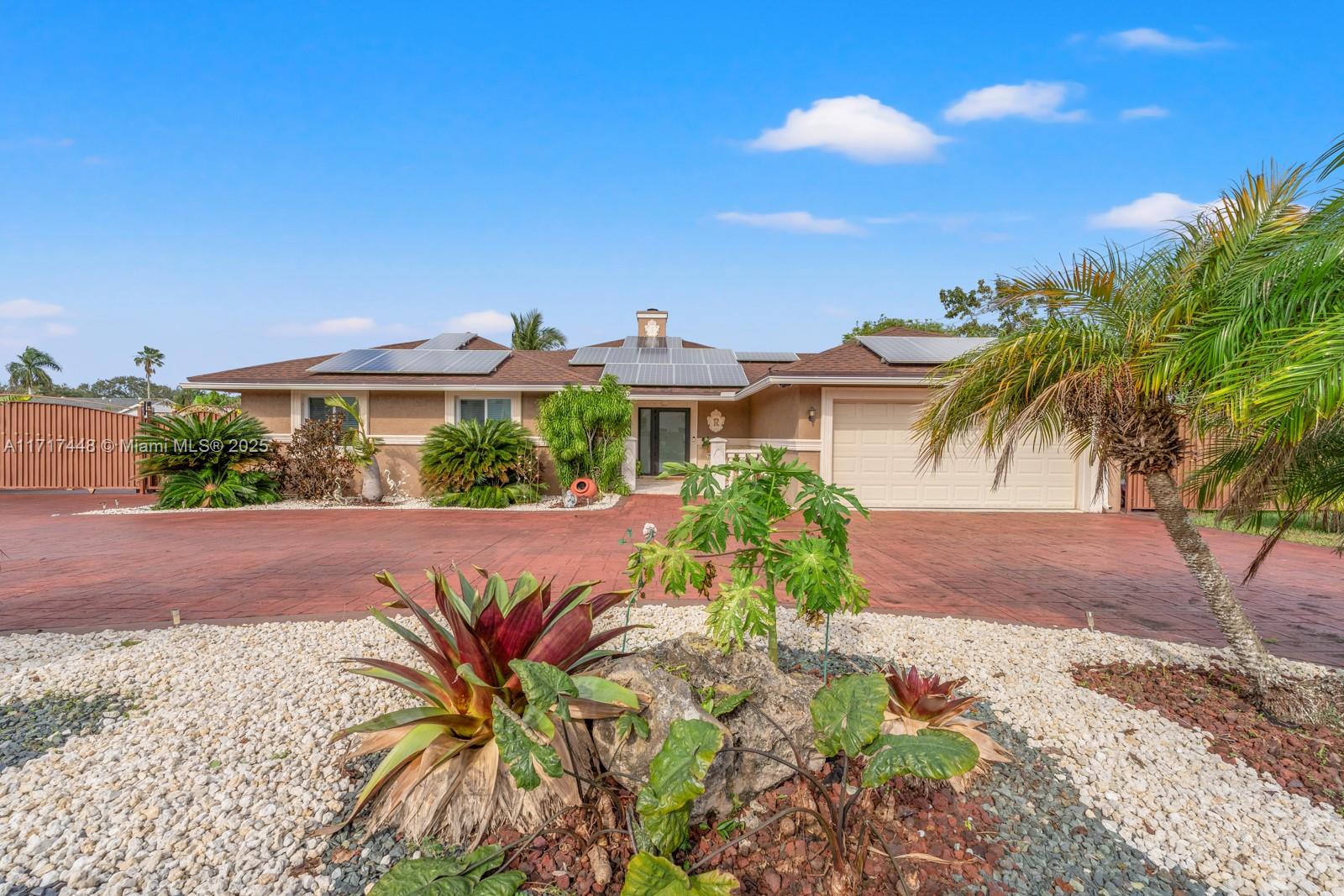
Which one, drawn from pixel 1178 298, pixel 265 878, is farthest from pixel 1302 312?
pixel 265 878

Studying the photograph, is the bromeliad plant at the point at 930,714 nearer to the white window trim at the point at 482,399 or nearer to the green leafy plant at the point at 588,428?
the green leafy plant at the point at 588,428

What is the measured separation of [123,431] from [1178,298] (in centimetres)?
2097

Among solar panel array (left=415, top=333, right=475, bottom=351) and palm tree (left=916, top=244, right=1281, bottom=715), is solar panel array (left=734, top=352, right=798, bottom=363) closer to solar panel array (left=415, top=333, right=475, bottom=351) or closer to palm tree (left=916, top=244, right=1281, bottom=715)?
solar panel array (left=415, top=333, right=475, bottom=351)

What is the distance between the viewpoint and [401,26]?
9.45 metres

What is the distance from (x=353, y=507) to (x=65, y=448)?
9.61m

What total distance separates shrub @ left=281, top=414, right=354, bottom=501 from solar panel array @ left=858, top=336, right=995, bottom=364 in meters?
11.9

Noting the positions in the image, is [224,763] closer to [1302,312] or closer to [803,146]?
[1302,312]

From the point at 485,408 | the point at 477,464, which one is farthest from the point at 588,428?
the point at 485,408

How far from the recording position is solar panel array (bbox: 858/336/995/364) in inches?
509

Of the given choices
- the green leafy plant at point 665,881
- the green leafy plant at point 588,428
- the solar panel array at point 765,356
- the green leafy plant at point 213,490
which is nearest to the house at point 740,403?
the green leafy plant at point 588,428

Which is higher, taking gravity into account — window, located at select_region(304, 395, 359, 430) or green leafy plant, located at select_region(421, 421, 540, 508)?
window, located at select_region(304, 395, 359, 430)

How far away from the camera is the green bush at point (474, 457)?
1280 centimetres

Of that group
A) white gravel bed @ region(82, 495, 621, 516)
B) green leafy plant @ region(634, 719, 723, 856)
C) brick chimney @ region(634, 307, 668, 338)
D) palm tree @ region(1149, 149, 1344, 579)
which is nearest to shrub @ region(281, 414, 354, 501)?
white gravel bed @ region(82, 495, 621, 516)

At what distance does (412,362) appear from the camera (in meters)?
15.1
